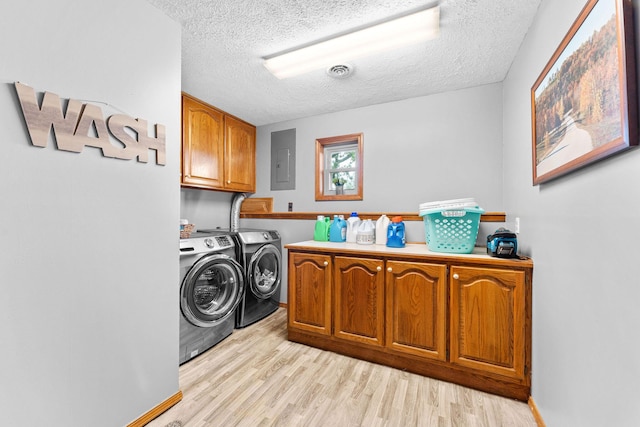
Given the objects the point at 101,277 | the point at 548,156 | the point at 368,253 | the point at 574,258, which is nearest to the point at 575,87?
the point at 548,156

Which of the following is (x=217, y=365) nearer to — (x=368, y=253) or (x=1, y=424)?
(x=1, y=424)

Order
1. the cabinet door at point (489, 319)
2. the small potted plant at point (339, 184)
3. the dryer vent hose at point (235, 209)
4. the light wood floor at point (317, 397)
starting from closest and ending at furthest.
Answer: the light wood floor at point (317, 397) < the cabinet door at point (489, 319) < the small potted plant at point (339, 184) < the dryer vent hose at point (235, 209)

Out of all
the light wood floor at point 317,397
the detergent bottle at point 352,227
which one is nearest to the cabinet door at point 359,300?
the light wood floor at point 317,397

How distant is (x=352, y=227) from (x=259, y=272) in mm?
1145

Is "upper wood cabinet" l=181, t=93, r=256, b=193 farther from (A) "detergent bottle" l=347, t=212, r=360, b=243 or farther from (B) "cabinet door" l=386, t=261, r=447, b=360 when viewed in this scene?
(B) "cabinet door" l=386, t=261, r=447, b=360

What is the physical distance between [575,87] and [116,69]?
2.07m

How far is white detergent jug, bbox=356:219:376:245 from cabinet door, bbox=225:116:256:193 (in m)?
1.64

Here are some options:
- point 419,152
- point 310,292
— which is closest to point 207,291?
point 310,292

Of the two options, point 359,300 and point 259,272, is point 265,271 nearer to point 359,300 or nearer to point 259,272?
point 259,272

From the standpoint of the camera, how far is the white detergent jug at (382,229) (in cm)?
248

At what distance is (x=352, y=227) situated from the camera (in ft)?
8.75

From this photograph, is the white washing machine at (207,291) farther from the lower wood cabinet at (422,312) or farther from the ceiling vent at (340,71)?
the ceiling vent at (340,71)

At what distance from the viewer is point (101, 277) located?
1243 mm

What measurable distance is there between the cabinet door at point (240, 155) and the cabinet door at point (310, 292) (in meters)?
1.34
